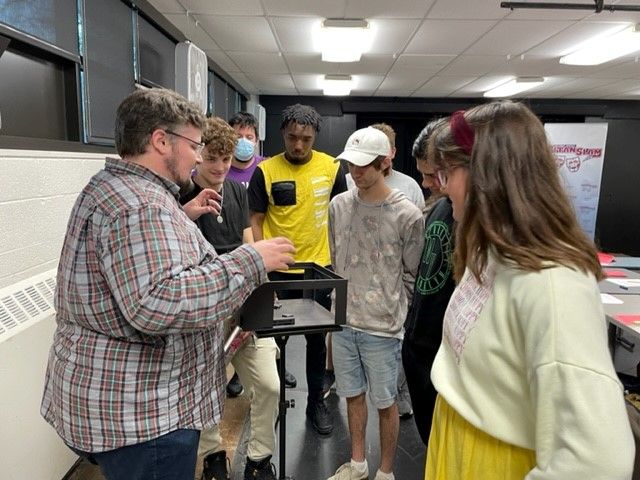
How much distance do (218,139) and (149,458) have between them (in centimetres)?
118

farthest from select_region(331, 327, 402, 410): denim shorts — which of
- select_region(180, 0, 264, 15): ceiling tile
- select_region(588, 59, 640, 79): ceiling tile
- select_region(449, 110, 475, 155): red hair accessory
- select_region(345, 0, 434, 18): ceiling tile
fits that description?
select_region(588, 59, 640, 79): ceiling tile

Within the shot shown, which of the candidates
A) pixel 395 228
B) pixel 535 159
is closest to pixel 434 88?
pixel 395 228

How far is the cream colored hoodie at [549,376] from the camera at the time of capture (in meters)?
0.61

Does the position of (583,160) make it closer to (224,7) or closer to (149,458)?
(224,7)

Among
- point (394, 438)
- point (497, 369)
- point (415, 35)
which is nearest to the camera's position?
point (497, 369)

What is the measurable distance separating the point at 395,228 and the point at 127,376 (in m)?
1.02

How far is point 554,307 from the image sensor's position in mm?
634

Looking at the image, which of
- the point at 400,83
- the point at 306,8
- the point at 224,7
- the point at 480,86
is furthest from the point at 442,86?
the point at 224,7

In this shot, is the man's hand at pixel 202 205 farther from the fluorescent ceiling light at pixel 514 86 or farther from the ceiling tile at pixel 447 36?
the fluorescent ceiling light at pixel 514 86

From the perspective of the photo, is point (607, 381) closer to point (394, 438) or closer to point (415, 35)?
point (394, 438)

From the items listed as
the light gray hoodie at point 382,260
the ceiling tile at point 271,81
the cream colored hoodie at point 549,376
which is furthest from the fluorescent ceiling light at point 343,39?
the cream colored hoodie at point 549,376

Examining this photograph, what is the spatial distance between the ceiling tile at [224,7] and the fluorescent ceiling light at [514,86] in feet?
12.5

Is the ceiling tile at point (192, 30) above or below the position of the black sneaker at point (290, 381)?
above

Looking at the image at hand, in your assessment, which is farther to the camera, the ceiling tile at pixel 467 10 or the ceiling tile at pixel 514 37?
the ceiling tile at pixel 514 37
